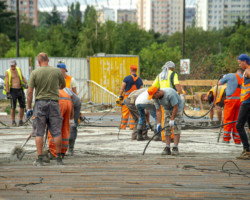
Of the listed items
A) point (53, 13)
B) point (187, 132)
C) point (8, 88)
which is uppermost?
point (53, 13)

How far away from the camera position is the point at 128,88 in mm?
13594

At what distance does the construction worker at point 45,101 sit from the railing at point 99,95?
16.9 metres

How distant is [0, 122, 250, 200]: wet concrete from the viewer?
5828mm

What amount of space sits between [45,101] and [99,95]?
680 inches

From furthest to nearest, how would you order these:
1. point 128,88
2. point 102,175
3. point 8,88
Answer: point 8,88, point 128,88, point 102,175

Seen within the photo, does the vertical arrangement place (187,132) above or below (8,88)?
below

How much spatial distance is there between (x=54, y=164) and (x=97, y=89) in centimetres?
1722

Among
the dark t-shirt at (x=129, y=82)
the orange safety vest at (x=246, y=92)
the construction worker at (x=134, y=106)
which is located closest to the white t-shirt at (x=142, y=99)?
the construction worker at (x=134, y=106)

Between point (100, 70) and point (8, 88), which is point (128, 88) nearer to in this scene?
point (8, 88)

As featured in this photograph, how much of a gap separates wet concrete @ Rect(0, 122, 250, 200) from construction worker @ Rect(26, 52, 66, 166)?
47 centimetres

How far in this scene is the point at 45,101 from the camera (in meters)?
8.13

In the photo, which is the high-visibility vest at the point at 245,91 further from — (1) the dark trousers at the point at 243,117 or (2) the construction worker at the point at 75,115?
(2) the construction worker at the point at 75,115

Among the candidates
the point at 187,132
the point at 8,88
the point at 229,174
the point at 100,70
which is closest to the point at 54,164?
the point at 229,174

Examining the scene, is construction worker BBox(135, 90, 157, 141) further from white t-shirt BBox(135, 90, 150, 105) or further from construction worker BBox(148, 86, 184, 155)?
construction worker BBox(148, 86, 184, 155)
